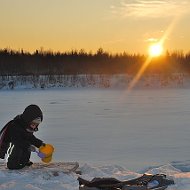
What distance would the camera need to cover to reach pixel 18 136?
16.0 ft

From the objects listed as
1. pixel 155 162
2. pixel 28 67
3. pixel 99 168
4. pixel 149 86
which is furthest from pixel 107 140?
pixel 28 67

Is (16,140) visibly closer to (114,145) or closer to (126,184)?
(126,184)

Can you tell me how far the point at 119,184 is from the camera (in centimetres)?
410

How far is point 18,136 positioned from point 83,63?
40.8 m

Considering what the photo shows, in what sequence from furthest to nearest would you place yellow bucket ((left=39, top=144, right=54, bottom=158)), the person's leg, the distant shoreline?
the distant shoreline
the person's leg
yellow bucket ((left=39, top=144, right=54, bottom=158))

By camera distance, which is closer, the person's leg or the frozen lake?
the person's leg

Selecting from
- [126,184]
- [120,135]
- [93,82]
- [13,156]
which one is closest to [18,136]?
[13,156]

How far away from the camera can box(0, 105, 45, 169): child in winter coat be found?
4.87 meters

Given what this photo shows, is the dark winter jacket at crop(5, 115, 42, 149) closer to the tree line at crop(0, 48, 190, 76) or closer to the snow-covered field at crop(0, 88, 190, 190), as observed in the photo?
the snow-covered field at crop(0, 88, 190, 190)

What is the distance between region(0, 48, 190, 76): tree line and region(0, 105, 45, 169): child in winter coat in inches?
1353

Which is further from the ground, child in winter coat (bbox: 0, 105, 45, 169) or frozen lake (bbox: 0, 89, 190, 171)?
child in winter coat (bbox: 0, 105, 45, 169)

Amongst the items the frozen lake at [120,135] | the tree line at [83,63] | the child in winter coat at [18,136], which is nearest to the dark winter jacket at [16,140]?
the child in winter coat at [18,136]

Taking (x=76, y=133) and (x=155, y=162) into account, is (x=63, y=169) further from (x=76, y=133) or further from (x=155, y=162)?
(x=76, y=133)

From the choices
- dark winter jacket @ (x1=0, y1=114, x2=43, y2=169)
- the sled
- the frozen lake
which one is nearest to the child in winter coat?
dark winter jacket @ (x1=0, y1=114, x2=43, y2=169)
